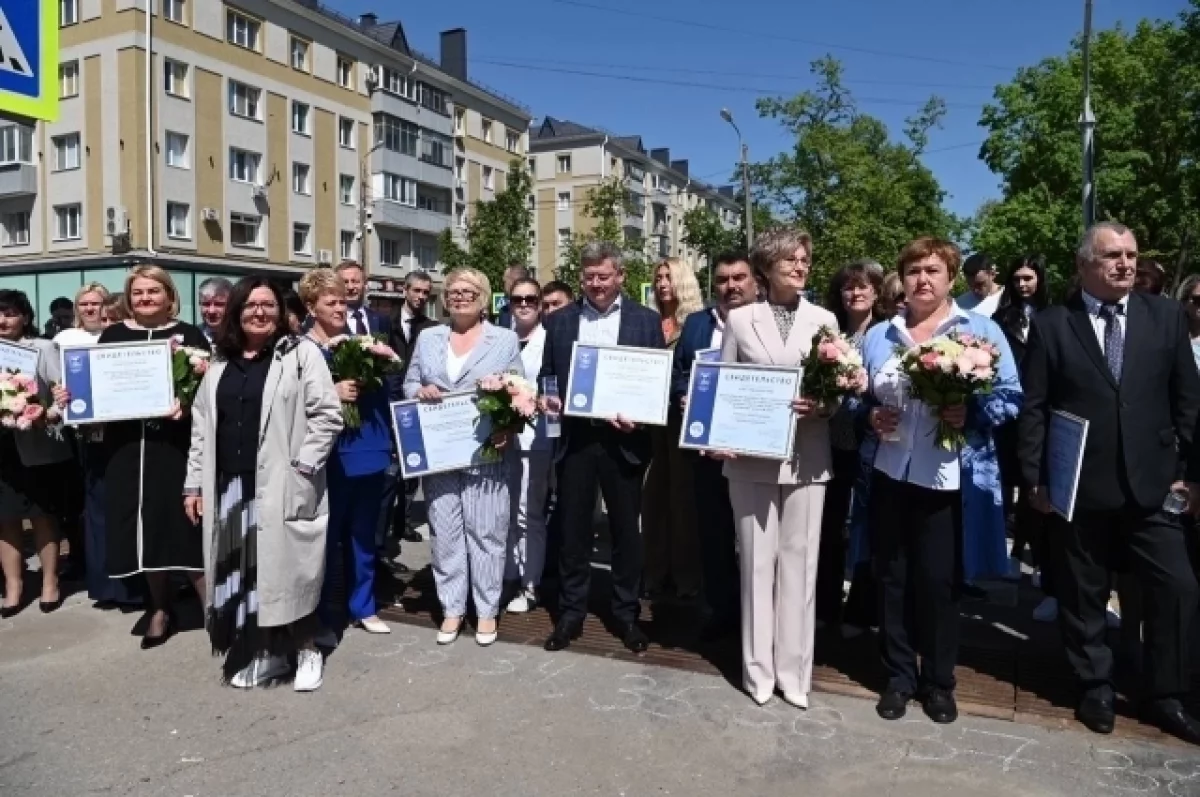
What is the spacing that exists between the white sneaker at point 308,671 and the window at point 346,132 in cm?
4267

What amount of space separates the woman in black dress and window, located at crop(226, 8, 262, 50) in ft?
120

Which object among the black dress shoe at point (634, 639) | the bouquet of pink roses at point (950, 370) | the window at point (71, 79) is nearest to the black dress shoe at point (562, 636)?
the black dress shoe at point (634, 639)

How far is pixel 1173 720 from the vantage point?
166 inches

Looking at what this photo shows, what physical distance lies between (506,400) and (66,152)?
37.6 metres

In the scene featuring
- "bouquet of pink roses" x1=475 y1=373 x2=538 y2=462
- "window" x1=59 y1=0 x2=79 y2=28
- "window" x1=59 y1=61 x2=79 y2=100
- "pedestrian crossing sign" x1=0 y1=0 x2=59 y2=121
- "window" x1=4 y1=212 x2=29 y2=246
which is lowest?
"bouquet of pink roses" x1=475 y1=373 x2=538 y2=462

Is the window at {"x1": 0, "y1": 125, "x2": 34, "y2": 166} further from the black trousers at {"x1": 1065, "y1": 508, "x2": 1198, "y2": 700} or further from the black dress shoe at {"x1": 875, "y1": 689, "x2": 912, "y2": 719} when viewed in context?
the black trousers at {"x1": 1065, "y1": 508, "x2": 1198, "y2": 700}

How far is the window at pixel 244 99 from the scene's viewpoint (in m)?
37.6

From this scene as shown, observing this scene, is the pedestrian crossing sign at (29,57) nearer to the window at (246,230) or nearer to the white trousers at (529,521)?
the white trousers at (529,521)

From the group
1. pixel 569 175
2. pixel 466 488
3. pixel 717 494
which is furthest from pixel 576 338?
pixel 569 175

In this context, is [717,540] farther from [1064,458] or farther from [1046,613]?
[1046,613]

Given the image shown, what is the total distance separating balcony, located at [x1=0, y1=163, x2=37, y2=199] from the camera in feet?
119

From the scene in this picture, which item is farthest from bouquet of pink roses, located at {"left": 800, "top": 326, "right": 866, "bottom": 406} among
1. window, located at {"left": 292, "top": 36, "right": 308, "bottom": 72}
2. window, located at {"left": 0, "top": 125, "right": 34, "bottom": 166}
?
window, located at {"left": 292, "top": 36, "right": 308, "bottom": 72}

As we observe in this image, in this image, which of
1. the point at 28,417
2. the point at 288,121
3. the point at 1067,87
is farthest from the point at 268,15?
the point at 28,417

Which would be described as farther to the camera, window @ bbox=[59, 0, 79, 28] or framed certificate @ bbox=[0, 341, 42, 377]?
window @ bbox=[59, 0, 79, 28]
